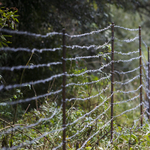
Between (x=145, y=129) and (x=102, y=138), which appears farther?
(x=145, y=129)

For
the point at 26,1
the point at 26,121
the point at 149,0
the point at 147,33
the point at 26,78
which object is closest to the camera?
the point at 26,121

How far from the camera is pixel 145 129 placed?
412 cm

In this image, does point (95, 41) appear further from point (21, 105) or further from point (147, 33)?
point (147, 33)

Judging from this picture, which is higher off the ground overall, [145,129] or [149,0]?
[149,0]

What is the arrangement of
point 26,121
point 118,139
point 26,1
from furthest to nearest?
1. point 26,1
2. point 26,121
3. point 118,139

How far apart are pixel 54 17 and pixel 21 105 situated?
7.41 feet

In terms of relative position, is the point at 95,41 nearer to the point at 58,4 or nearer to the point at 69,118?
the point at 58,4

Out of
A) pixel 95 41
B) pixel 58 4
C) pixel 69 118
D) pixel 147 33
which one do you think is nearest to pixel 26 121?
pixel 69 118

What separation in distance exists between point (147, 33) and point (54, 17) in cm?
827

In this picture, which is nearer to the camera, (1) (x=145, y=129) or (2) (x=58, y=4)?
(1) (x=145, y=129)

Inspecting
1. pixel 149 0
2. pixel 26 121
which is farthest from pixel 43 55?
pixel 149 0

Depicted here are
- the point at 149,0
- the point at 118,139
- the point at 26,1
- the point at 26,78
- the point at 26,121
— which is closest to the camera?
the point at 118,139

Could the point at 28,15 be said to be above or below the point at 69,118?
above

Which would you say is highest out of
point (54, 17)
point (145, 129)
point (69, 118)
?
point (54, 17)
